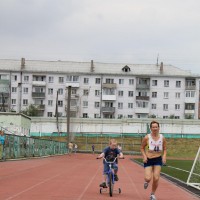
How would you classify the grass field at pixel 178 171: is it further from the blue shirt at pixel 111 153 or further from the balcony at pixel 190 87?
the balcony at pixel 190 87

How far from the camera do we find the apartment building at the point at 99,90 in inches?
4082

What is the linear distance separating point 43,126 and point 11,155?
168ft

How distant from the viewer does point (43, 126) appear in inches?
3329

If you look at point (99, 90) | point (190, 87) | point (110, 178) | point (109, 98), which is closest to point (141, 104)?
point (109, 98)

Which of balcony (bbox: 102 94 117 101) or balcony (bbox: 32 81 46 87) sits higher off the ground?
balcony (bbox: 32 81 46 87)

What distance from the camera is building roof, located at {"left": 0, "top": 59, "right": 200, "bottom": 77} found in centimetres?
10506

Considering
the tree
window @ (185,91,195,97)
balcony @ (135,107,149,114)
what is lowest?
the tree

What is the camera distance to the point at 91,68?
10669cm

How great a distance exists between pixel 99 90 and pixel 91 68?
494cm

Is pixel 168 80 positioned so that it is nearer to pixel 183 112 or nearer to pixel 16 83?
pixel 183 112

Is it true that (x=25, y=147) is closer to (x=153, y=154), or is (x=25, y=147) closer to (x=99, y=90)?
(x=153, y=154)

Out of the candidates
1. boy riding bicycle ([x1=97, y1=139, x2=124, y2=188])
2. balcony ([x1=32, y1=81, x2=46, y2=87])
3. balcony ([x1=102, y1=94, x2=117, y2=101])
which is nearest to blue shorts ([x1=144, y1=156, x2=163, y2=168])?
boy riding bicycle ([x1=97, y1=139, x2=124, y2=188])

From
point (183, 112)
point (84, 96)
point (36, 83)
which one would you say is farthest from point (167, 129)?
point (36, 83)

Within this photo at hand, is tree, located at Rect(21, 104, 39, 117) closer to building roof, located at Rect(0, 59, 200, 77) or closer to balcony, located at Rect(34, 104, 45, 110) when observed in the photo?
balcony, located at Rect(34, 104, 45, 110)
